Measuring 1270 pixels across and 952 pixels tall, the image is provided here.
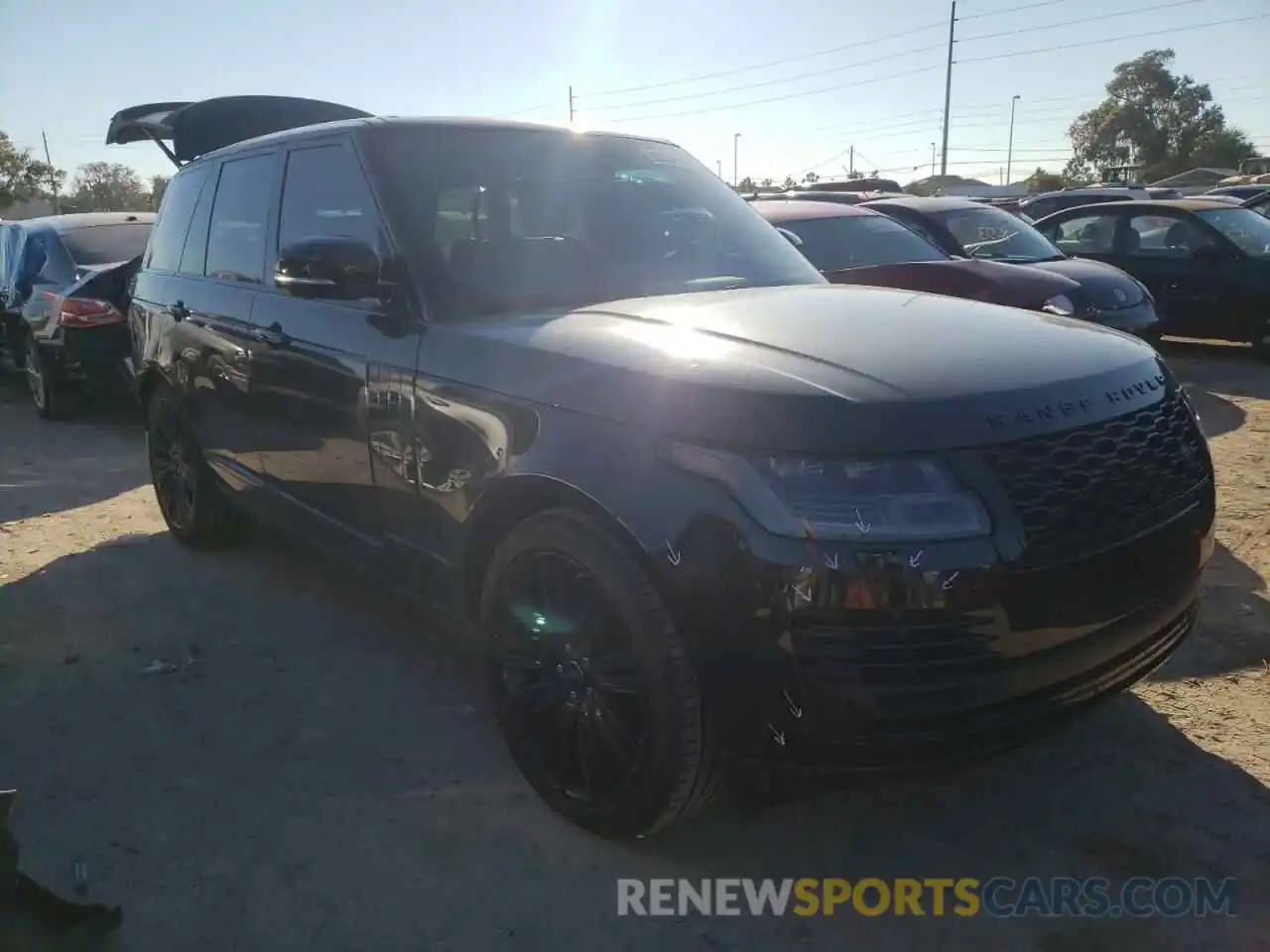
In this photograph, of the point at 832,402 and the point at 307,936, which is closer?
the point at 832,402

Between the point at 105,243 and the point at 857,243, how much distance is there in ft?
20.1

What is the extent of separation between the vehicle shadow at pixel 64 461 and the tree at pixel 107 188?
175 ft

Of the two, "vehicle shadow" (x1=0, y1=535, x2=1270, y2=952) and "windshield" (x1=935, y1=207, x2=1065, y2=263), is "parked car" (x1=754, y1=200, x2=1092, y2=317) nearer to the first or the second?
"windshield" (x1=935, y1=207, x2=1065, y2=263)

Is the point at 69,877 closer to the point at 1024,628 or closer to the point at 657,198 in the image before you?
the point at 1024,628

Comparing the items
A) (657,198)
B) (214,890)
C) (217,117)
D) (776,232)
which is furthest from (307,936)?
(217,117)

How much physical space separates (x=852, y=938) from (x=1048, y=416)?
128 centimetres

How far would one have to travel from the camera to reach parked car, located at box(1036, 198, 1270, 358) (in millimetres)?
9406

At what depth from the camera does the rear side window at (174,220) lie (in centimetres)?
486


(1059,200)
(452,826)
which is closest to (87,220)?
(452,826)

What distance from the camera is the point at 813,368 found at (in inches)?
92.0

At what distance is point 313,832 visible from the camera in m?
2.83

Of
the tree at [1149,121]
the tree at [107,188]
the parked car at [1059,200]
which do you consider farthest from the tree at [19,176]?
→ the tree at [1149,121]

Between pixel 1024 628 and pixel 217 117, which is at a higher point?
pixel 217 117

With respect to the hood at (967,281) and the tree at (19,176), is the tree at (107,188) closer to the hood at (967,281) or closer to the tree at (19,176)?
the tree at (19,176)
